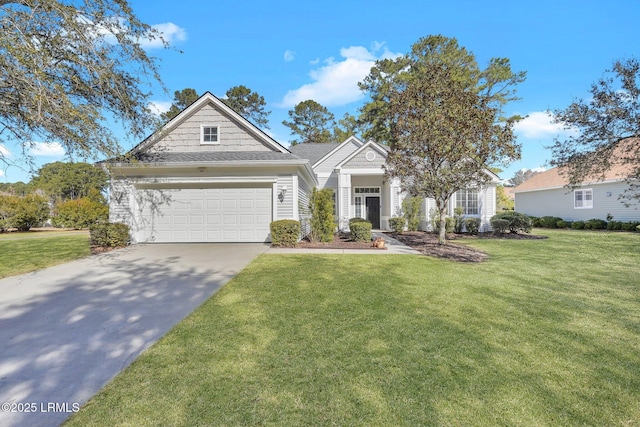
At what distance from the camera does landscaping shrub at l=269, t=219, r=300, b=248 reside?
10.4 meters

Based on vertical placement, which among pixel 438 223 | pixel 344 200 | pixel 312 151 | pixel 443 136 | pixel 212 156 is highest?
pixel 312 151

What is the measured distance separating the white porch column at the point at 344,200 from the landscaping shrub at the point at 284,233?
645 cm

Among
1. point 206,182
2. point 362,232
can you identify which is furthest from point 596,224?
point 206,182

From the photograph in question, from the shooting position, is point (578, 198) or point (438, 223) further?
point (578, 198)

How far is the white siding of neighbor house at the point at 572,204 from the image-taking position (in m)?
17.6

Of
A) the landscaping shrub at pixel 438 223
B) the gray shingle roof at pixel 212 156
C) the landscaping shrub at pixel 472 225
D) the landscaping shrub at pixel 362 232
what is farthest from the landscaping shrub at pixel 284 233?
the landscaping shrub at pixel 472 225

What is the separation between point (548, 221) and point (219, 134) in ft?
76.5

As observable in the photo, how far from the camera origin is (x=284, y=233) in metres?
10.4

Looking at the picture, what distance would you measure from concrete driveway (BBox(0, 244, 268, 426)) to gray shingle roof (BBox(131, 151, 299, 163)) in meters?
4.43

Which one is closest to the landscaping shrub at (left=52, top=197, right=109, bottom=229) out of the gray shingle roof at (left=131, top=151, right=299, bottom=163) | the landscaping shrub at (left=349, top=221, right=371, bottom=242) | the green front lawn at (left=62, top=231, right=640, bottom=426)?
the gray shingle roof at (left=131, top=151, right=299, bottom=163)

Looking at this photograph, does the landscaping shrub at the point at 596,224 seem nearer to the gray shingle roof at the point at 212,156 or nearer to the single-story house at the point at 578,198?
the single-story house at the point at 578,198

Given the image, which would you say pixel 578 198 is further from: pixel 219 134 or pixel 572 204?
pixel 219 134

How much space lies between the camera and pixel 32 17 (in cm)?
614

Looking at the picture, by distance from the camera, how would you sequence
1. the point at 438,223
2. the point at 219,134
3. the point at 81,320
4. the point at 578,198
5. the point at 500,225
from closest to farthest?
the point at 81,320 → the point at 219,134 → the point at 500,225 → the point at 438,223 → the point at 578,198
